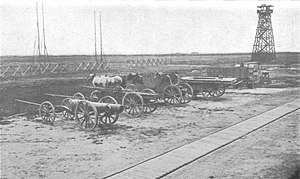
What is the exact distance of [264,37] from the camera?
173 feet

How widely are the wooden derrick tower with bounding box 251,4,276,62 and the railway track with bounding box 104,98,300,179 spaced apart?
42875 mm

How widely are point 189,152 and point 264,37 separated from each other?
4894cm

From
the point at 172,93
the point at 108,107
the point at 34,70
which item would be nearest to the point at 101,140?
the point at 108,107

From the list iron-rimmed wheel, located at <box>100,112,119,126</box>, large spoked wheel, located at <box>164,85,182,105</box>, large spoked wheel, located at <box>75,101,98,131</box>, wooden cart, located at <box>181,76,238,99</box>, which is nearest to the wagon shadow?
iron-rimmed wheel, located at <box>100,112,119,126</box>

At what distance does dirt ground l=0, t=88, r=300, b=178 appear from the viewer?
6.76 metres

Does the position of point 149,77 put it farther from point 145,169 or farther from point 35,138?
point 145,169

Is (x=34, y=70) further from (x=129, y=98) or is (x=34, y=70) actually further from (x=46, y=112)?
(x=46, y=112)

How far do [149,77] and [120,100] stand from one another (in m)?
1.94

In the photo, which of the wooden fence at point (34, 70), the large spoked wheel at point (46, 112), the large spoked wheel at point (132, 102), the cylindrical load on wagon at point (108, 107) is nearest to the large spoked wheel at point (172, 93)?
the large spoked wheel at point (132, 102)

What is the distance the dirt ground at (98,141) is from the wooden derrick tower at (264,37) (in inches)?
1605

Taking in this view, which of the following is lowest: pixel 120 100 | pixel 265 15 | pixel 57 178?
pixel 57 178

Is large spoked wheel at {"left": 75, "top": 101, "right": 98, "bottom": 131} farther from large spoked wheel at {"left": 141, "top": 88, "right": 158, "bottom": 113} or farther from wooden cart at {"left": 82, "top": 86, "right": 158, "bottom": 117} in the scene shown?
large spoked wheel at {"left": 141, "top": 88, "right": 158, "bottom": 113}

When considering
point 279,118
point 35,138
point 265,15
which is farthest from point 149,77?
point 265,15

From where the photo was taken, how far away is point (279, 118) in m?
11.6
